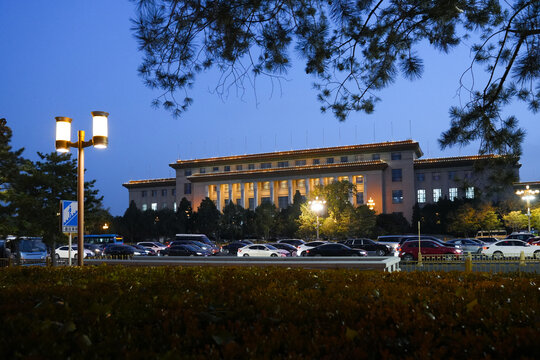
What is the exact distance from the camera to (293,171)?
8900cm

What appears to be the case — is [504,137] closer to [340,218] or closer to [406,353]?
[406,353]

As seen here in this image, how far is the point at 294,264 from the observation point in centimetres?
1612

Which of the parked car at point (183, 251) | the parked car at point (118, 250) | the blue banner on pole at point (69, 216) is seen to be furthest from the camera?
the parked car at point (118, 250)

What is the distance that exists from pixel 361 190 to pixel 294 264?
7212cm

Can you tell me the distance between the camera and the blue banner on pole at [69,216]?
11.7 m

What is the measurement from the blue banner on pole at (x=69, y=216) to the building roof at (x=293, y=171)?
74.7m

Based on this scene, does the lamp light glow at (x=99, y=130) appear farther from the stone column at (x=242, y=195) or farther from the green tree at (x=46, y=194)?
the stone column at (x=242, y=195)

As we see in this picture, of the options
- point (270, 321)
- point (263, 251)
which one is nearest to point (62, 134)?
point (270, 321)

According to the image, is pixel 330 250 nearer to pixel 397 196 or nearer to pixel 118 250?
pixel 118 250

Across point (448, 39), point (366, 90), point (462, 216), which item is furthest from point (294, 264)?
point (462, 216)

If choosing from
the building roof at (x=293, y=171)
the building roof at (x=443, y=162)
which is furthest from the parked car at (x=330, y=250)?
the building roof at (x=443, y=162)

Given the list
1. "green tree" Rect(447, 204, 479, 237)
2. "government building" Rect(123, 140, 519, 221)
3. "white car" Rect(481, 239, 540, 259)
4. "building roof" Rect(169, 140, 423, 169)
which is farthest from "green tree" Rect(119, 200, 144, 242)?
"white car" Rect(481, 239, 540, 259)

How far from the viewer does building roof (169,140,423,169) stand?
276ft

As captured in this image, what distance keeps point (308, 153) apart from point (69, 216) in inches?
3120
